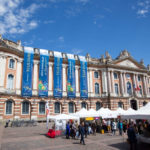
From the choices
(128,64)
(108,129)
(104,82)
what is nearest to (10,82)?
(108,129)

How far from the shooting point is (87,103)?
118 feet

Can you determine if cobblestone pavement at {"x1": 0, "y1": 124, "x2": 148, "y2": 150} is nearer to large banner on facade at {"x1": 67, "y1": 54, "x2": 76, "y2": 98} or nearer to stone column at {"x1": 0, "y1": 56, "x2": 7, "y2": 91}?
stone column at {"x1": 0, "y1": 56, "x2": 7, "y2": 91}

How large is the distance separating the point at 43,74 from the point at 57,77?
10.4ft

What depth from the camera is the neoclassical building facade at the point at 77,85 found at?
2856 centimetres

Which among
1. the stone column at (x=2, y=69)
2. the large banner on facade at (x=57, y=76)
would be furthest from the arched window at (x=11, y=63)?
the large banner on facade at (x=57, y=76)

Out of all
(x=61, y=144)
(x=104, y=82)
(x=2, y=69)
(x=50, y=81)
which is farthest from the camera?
(x=104, y=82)

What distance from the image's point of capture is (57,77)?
33438 millimetres

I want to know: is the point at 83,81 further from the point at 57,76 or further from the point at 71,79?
the point at 57,76

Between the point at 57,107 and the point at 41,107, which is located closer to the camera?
the point at 41,107

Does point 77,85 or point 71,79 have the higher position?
→ point 71,79

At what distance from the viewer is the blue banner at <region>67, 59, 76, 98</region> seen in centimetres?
3425

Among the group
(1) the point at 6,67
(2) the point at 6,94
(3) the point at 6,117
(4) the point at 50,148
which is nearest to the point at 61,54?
(1) the point at 6,67

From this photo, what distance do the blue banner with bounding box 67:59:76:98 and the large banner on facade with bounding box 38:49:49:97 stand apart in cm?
533

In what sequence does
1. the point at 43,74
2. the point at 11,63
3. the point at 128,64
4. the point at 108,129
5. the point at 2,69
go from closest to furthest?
the point at 108,129 → the point at 2,69 → the point at 11,63 → the point at 43,74 → the point at 128,64
